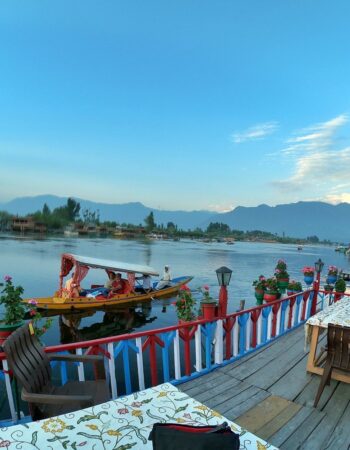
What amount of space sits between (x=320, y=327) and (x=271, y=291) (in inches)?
172

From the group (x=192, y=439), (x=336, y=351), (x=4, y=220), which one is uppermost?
(x=4, y=220)

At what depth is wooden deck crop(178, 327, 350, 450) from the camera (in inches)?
115

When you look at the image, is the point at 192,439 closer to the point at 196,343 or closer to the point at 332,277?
Result: the point at 196,343

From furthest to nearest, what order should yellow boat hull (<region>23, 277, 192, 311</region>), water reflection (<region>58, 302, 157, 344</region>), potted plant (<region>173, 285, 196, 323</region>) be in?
1. yellow boat hull (<region>23, 277, 192, 311</region>)
2. water reflection (<region>58, 302, 157, 344</region>)
3. potted plant (<region>173, 285, 196, 323</region>)

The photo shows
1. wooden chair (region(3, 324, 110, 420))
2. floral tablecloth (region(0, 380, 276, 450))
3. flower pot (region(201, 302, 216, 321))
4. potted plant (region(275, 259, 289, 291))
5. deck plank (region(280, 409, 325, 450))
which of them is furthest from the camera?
potted plant (region(275, 259, 289, 291))

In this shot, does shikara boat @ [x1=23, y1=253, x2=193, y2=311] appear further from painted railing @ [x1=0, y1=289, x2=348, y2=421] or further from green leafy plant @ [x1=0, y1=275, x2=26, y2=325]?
green leafy plant @ [x1=0, y1=275, x2=26, y2=325]

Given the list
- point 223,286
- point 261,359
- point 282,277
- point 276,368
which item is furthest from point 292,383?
point 282,277

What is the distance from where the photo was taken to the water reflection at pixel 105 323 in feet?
41.5

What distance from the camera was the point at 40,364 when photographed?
2.82 metres

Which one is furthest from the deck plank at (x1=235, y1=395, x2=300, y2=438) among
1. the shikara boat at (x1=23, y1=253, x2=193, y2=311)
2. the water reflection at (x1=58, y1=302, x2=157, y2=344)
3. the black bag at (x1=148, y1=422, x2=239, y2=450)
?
the shikara boat at (x1=23, y1=253, x2=193, y2=311)

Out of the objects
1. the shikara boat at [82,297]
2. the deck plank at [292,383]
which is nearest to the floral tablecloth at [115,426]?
the deck plank at [292,383]

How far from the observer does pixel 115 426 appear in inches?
66.8

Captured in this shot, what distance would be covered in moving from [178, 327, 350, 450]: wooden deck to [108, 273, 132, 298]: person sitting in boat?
11250mm

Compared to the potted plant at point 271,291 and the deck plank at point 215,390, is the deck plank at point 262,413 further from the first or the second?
the potted plant at point 271,291
